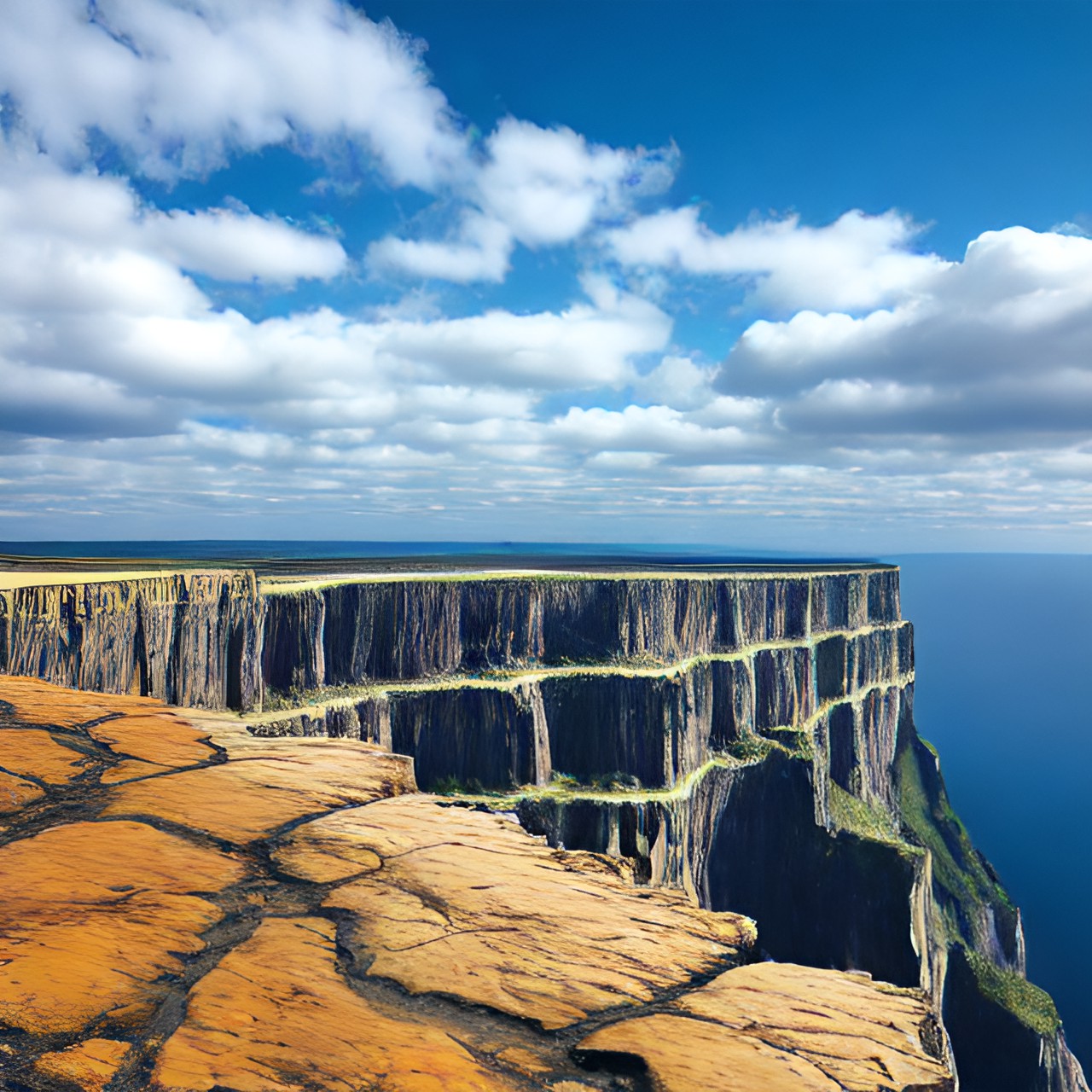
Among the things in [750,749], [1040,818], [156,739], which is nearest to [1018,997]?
[750,749]

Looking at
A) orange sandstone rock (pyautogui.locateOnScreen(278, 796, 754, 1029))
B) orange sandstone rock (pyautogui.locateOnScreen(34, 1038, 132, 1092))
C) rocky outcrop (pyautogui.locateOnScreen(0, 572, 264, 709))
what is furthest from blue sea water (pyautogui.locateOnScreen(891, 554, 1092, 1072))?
orange sandstone rock (pyautogui.locateOnScreen(34, 1038, 132, 1092))

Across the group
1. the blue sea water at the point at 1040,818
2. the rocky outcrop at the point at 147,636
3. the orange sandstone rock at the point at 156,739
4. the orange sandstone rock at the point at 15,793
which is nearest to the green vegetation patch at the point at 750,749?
the rocky outcrop at the point at 147,636

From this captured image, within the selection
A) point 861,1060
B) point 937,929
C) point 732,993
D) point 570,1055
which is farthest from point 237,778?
point 937,929

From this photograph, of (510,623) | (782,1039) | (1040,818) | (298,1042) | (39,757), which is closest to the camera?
(298,1042)

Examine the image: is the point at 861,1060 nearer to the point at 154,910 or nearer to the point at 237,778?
the point at 154,910

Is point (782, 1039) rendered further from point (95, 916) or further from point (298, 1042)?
point (95, 916)

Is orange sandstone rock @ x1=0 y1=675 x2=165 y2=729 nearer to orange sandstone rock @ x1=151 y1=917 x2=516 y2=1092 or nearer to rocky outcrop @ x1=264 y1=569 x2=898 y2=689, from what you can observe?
orange sandstone rock @ x1=151 y1=917 x2=516 y2=1092

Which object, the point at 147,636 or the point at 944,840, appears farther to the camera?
the point at 944,840
